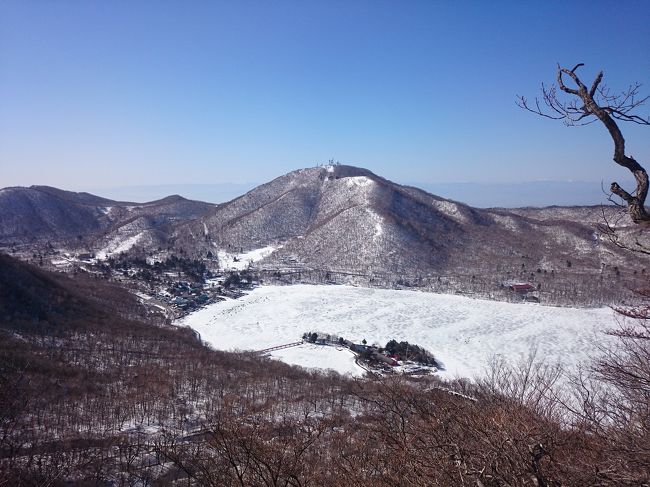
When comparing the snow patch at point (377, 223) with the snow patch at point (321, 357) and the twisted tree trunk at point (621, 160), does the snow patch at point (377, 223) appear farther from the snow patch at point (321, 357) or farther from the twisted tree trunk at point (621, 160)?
the twisted tree trunk at point (621, 160)

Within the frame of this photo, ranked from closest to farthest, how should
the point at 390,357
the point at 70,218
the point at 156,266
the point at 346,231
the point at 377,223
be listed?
the point at 390,357
the point at 156,266
the point at 377,223
the point at 346,231
the point at 70,218

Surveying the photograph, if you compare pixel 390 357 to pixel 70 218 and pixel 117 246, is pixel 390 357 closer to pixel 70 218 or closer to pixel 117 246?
pixel 117 246

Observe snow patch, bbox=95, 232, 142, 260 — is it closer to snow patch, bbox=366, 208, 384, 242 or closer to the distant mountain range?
the distant mountain range

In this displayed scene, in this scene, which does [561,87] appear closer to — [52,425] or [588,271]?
[52,425]

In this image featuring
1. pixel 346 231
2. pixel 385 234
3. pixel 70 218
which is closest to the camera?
pixel 385 234

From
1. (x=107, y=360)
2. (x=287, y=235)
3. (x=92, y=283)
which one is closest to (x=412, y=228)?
(x=287, y=235)

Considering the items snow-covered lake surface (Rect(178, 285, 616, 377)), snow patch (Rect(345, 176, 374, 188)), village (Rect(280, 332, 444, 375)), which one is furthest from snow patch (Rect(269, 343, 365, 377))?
snow patch (Rect(345, 176, 374, 188))

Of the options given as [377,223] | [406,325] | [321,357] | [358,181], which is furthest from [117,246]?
[406,325]
